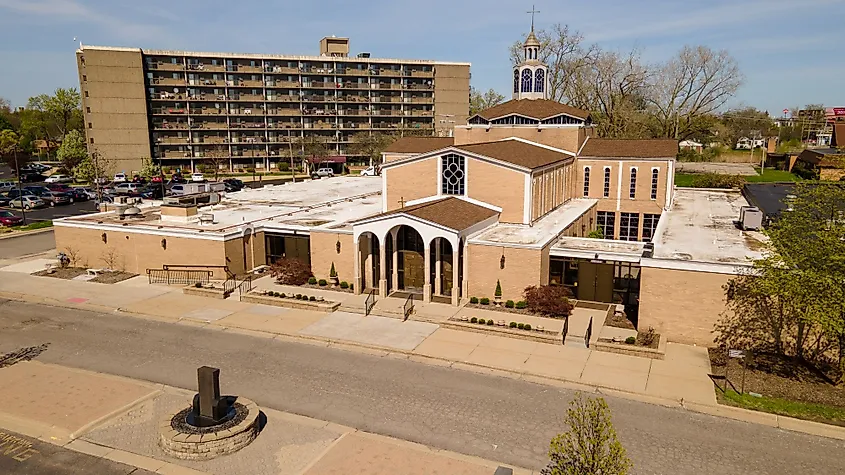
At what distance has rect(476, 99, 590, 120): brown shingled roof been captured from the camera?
139ft

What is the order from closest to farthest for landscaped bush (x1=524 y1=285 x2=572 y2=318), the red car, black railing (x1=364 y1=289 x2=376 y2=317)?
landscaped bush (x1=524 y1=285 x2=572 y2=318)
black railing (x1=364 y1=289 x2=376 y2=317)
the red car

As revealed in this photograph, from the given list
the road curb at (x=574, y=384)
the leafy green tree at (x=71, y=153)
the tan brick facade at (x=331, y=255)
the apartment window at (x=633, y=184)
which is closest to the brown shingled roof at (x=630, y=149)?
the apartment window at (x=633, y=184)

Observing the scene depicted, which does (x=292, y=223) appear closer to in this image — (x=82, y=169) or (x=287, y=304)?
(x=287, y=304)

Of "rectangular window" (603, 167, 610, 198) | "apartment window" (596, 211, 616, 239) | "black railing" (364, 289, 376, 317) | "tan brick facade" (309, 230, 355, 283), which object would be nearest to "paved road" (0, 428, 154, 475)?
"black railing" (364, 289, 376, 317)

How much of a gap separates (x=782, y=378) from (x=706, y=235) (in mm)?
11477

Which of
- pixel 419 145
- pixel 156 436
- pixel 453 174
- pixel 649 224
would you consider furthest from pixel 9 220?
pixel 649 224

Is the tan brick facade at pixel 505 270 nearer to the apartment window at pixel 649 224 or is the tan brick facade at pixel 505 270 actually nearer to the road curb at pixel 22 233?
the apartment window at pixel 649 224

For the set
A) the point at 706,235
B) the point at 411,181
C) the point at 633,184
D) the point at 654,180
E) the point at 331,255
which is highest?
the point at 411,181

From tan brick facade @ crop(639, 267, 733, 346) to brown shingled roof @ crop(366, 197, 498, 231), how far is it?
8.69m

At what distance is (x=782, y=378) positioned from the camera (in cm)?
1892

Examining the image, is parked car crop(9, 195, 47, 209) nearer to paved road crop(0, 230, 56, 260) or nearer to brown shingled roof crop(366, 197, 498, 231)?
paved road crop(0, 230, 56, 260)

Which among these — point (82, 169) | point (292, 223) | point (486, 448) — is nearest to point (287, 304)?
point (292, 223)

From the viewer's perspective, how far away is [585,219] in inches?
1485

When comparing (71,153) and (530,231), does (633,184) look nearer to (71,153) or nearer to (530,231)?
(530,231)
